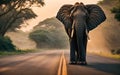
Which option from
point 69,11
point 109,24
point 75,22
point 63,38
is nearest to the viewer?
point 75,22

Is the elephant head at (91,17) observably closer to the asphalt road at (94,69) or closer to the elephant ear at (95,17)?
the elephant ear at (95,17)

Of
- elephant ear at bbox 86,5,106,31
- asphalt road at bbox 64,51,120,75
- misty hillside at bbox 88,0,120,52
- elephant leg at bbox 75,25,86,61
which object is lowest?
asphalt road at bbox 64,51,120,75

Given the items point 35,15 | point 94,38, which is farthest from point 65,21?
point 94,38

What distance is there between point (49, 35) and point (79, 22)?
4674 inches

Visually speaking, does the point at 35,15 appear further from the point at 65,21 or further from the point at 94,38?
the point at 65,21

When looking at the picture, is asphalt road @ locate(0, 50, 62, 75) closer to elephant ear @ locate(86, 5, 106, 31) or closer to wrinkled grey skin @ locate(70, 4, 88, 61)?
wrinkled grey skin @ locate(70, 4, 88, 61)

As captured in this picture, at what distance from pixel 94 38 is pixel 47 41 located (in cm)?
4393

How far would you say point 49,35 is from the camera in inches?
5635

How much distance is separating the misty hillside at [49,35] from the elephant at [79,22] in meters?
105

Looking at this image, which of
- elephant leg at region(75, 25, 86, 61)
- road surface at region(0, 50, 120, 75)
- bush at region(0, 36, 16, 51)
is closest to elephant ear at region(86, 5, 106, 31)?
elephant leg at region(75, 25, 86, 61)

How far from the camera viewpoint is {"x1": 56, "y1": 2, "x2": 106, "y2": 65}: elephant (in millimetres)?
24500

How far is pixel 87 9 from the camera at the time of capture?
25.8 meters

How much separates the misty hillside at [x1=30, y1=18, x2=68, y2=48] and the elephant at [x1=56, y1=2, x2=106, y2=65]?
104725 millimetres

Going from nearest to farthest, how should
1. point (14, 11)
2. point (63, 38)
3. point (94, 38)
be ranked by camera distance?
point (14, 11)
point (94, 38)
point (63, 38)
